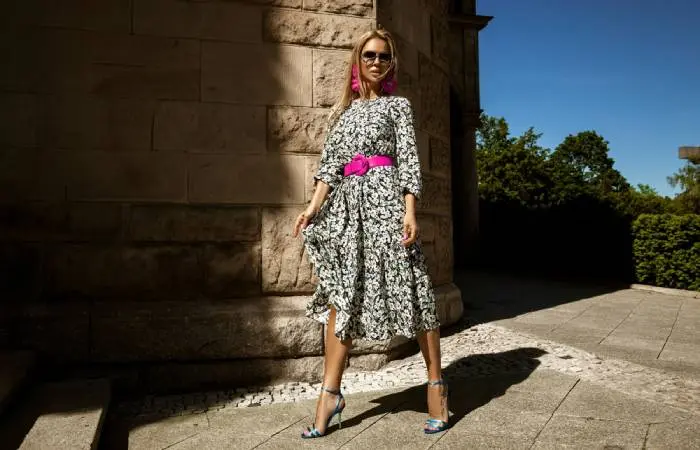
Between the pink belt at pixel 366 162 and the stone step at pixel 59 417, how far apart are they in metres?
1.75

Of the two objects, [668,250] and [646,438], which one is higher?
[668,250]

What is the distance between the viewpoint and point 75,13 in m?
3.55

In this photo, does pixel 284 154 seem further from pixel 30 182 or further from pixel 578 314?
pixel 578 314

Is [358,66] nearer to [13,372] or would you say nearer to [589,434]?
[589,434]

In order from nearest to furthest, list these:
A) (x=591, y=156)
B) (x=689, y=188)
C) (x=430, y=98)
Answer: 1. (x=430, y=98)
2. (x=689, y=188)
3. (x=591, y=156)

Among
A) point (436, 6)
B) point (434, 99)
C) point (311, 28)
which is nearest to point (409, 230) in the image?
point (311, 28)

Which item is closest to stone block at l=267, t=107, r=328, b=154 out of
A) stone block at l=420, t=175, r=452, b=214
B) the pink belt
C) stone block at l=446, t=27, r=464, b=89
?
the pink belt

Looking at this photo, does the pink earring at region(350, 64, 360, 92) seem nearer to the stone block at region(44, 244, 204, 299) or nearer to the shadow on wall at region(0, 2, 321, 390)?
the shadow on wall at region(0, 2, 321, 390)

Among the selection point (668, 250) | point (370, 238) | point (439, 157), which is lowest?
point (668, 250)

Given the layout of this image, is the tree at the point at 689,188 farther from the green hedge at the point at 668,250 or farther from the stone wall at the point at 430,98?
the stone wall at the point at 430,98

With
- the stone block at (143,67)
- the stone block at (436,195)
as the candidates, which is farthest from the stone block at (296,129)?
the stone block at (436,195)

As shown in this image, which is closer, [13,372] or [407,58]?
[13,372]

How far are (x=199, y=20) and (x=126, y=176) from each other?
1179 mm

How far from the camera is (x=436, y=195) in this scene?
4.98 m
